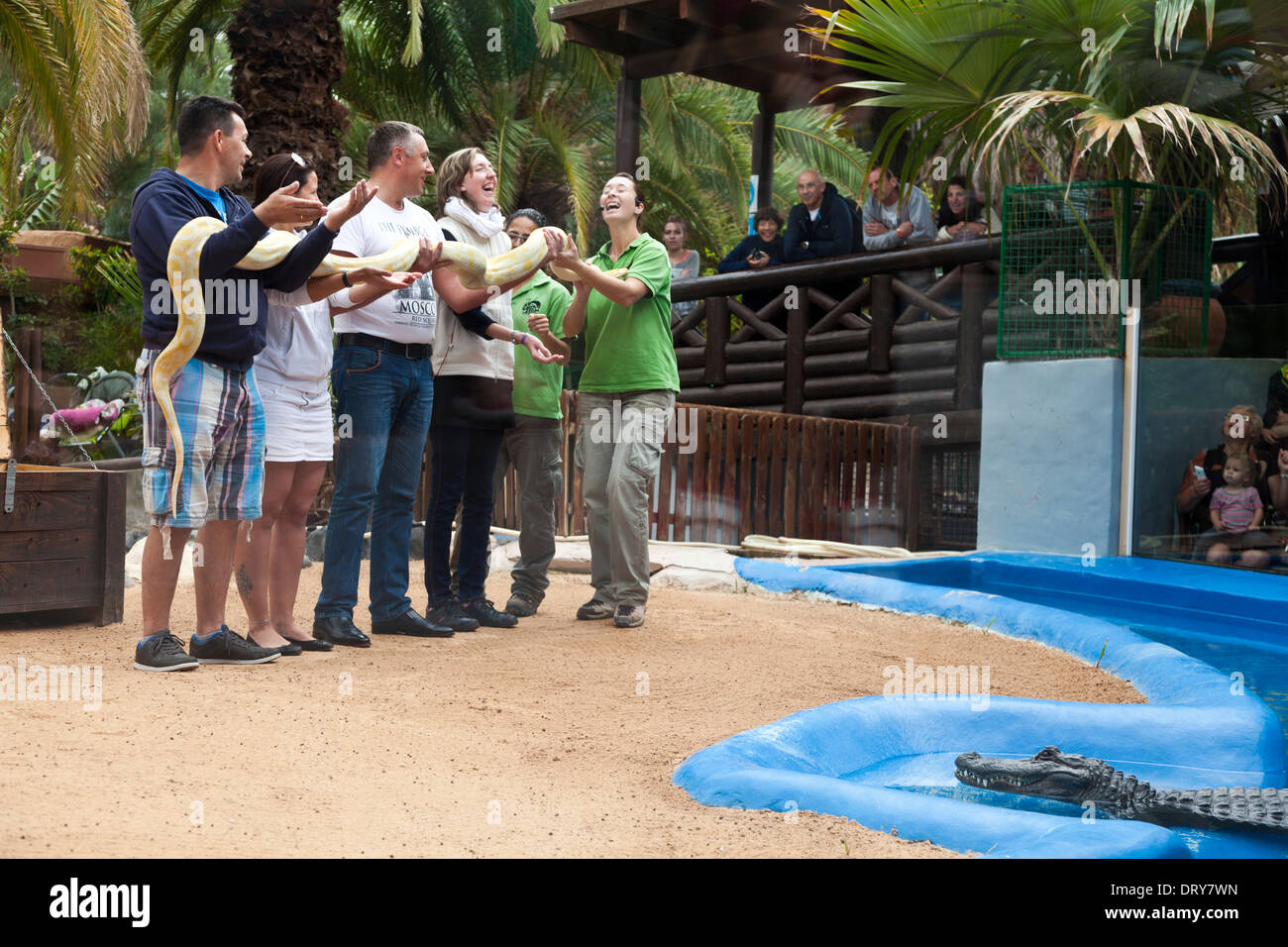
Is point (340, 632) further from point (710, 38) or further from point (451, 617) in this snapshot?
point (710, 38)

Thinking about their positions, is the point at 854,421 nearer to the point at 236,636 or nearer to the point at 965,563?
the point at 965,563

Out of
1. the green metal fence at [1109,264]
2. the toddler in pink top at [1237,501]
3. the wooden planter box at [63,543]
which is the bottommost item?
the wooden planter box at [63,543]

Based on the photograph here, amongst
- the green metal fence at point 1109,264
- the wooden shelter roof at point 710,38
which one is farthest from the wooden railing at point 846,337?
the wooden shelter roof at point 710,38

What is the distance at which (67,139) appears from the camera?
997cm

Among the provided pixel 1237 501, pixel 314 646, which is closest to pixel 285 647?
pixel 314 646

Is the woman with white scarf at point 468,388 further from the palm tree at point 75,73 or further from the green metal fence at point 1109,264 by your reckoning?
the palm tree at point 75,73

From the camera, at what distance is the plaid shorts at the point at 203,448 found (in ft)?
13.4

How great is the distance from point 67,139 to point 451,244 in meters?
6.64

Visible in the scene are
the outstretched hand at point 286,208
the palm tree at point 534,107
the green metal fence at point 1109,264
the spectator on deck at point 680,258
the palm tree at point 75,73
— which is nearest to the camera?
the outstretched hand at point 286,208

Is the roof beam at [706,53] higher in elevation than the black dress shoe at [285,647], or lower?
higher

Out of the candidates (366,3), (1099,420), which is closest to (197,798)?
(1099,420)

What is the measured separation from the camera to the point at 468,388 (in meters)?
5.37

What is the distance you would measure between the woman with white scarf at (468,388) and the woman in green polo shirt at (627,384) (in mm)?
379

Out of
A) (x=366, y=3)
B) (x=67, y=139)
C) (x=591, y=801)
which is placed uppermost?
(x=366, y=3)
